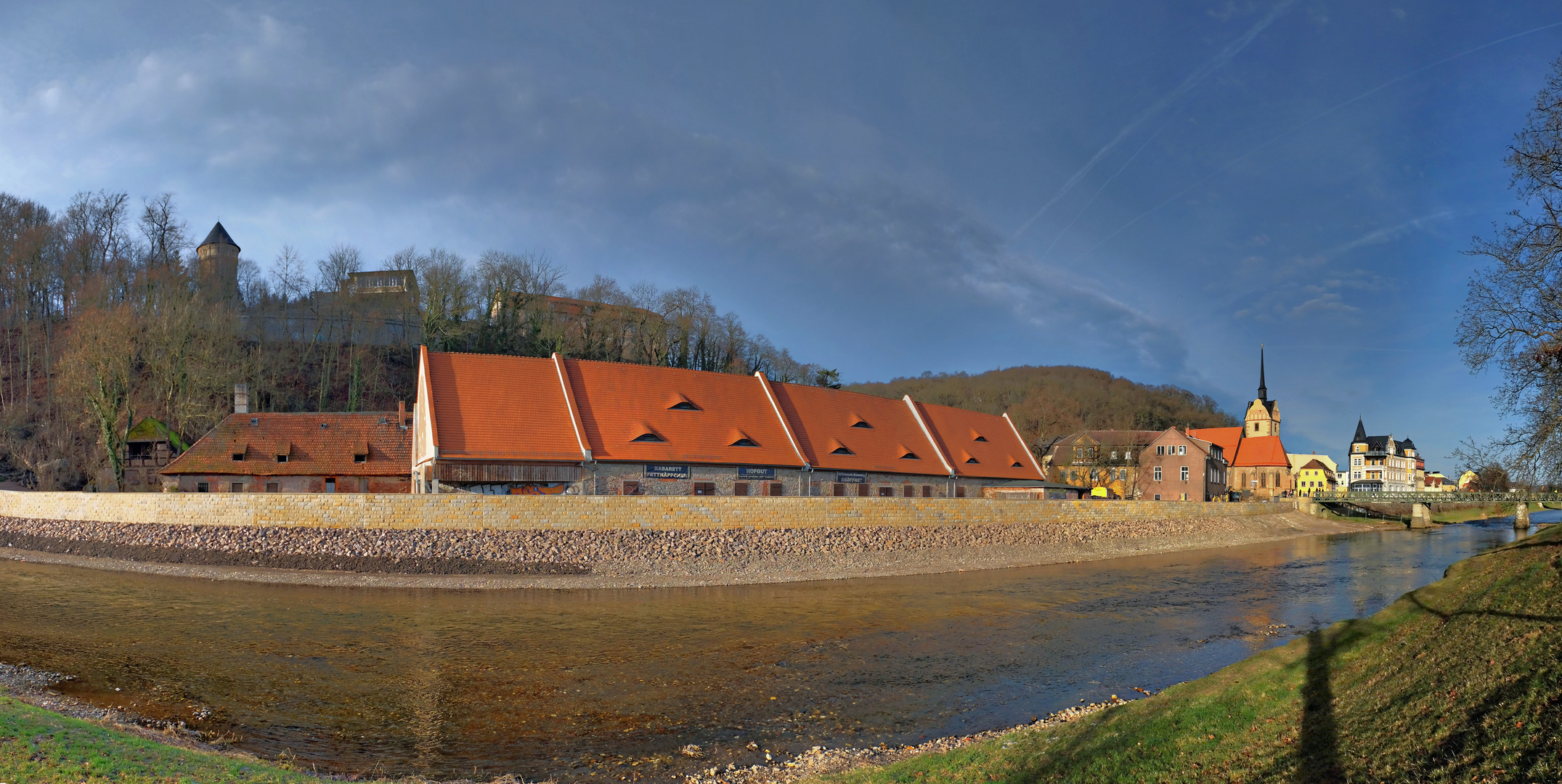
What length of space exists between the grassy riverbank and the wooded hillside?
76.9m

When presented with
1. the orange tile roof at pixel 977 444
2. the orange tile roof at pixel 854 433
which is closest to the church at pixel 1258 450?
the orange tile roof at pixel 977 444

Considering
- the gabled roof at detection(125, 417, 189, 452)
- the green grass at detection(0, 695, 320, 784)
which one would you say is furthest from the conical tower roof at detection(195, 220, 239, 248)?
the green grass at detection(0, 695, 320, 784)

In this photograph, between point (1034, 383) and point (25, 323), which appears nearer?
point (25, 323)

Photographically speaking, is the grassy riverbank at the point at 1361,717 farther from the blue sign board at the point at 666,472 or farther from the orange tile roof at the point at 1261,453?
the orange tile roof at the point at 1261,453

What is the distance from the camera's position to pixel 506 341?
56812 millimetres

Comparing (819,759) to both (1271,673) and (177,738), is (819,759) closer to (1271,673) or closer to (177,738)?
(1271,673)

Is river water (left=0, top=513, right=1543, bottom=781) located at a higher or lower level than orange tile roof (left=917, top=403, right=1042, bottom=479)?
lower

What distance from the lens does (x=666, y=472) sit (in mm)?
34625

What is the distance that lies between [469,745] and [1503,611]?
41.5ft

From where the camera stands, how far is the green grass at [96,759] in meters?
7.30

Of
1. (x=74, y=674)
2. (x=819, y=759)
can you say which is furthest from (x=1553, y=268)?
(x=74, y=674)

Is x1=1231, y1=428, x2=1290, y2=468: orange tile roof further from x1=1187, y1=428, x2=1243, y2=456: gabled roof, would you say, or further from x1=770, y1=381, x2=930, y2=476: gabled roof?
x1=770, y1=381, x2=930, y2=476: gabled roof

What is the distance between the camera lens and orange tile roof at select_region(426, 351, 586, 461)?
3195 cm

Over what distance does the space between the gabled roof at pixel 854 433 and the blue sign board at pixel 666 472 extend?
6.90m
